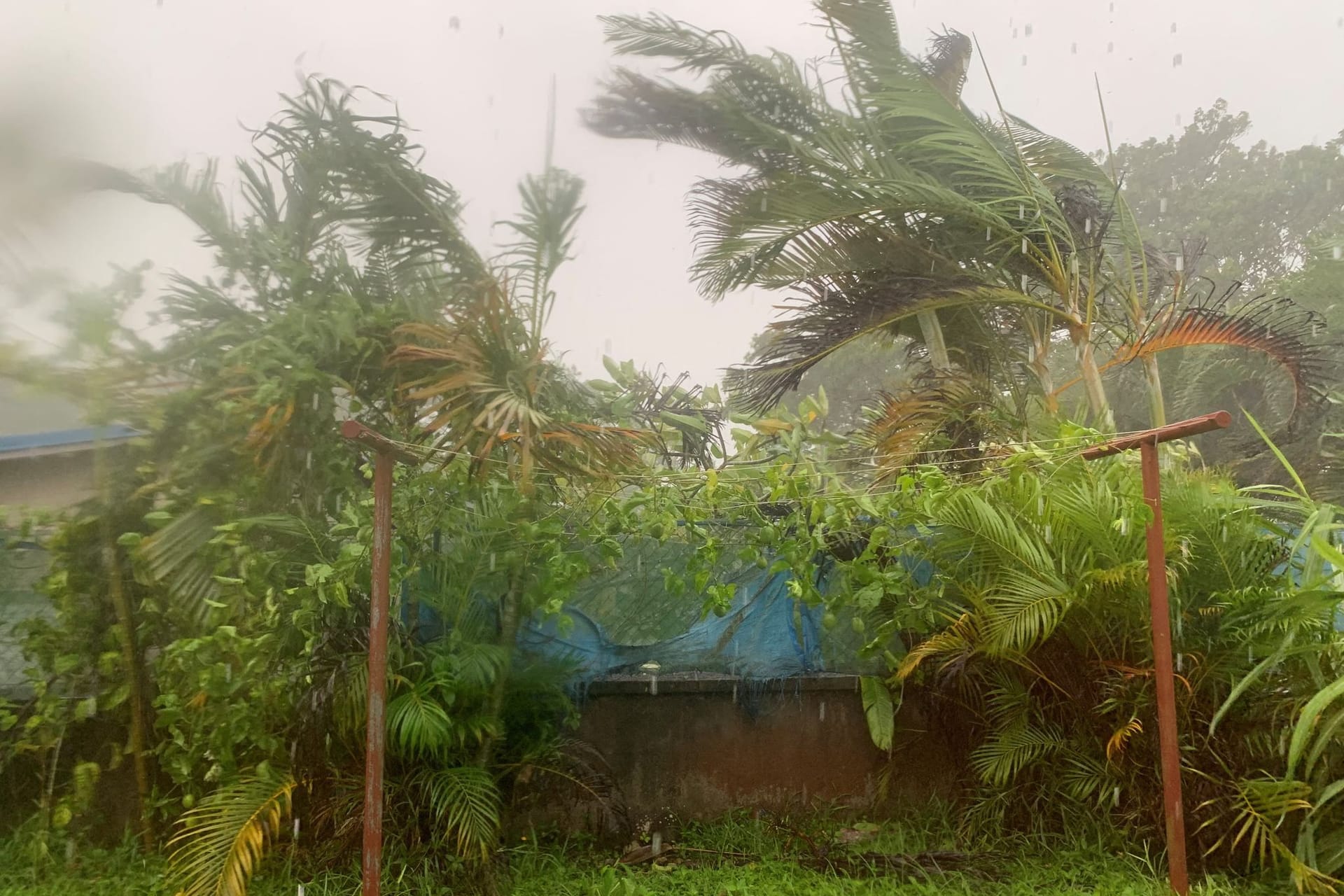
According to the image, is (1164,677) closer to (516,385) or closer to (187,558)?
(516,385)

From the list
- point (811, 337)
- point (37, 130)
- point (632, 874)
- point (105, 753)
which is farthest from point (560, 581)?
point (37, 130)

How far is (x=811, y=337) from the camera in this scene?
602 centimetres

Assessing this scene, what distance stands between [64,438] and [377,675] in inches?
89.2

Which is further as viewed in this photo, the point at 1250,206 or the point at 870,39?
the point at 1250,206

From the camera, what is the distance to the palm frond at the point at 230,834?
341 centimetres

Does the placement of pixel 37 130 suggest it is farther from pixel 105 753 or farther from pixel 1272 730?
pixel 1272 730

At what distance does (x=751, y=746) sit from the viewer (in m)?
4.62

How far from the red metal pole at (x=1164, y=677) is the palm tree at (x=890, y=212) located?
79.6 inches

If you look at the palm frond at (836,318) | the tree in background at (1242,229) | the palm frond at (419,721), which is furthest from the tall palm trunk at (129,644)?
the tree in background at (1242,229)

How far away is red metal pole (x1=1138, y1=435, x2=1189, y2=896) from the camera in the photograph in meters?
3.28

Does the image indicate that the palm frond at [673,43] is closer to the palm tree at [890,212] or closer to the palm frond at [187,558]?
the palm tree at [890,212]

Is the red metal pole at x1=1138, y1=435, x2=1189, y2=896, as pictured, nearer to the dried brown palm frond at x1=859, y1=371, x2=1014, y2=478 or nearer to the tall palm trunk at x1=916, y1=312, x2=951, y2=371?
the dried brown palm frond at x1=859, y1=371, x2=1014, y2=478

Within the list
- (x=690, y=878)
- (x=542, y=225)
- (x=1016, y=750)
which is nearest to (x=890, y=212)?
(x=542, y=225)

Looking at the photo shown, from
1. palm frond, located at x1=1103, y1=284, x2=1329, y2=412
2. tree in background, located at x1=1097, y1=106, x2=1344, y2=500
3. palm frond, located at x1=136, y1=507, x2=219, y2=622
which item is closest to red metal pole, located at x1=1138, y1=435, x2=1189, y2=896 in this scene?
palm frond, located at x1=1103, y1=284, x2=1329, y2=412
